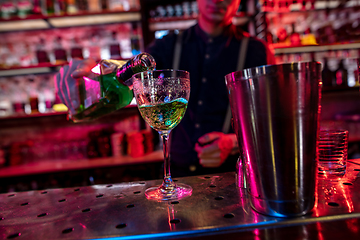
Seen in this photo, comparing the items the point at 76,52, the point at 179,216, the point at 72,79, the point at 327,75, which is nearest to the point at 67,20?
the point at 76,52

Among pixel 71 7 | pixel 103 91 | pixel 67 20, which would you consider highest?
pixel 71 7

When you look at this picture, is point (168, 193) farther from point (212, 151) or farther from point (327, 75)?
point (327, 75)

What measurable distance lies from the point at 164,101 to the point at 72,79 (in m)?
0.41

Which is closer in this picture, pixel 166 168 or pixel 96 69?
pixel 166 168

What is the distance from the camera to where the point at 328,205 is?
37 centimetres

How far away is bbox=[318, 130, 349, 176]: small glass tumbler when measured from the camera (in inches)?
19.2

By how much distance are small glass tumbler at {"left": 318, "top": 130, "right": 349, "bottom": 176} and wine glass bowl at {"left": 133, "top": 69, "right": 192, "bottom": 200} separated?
0.29 metres

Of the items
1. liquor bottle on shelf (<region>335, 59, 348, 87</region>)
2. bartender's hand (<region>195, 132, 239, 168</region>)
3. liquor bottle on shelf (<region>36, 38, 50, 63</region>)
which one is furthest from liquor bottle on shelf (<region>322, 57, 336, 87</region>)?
liquor bottle on shelf (<region>36, 38, 50, 63</region>)

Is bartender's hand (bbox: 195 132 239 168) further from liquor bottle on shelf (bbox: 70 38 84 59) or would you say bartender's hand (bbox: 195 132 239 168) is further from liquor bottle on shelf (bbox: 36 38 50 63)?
liquor bottle on shelf (bbox: 36 38 50 63)

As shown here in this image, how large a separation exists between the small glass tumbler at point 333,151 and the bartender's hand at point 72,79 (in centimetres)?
62

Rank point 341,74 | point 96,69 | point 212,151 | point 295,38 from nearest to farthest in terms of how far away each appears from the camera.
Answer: point 96,69, point 212,151, point 295,38, point 341,74

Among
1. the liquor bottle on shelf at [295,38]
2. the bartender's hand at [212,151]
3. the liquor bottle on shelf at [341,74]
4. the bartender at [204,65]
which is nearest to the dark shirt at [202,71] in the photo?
the bartender at [204,65]

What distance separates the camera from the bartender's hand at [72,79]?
722 mm

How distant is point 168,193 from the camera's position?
18.9 inches
